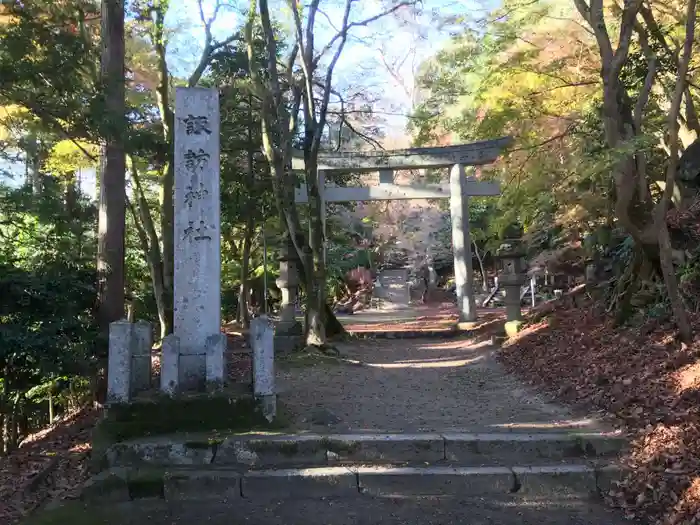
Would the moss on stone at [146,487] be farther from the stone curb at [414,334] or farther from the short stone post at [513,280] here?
the stone curb at [414,334]

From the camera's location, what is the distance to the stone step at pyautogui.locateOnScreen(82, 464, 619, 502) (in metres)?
4.28

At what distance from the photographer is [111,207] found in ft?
24.1

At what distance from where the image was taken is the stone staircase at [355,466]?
4.31 m

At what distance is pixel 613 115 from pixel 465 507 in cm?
450

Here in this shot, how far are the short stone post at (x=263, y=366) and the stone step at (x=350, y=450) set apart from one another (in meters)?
0.46

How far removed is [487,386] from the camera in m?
8.05

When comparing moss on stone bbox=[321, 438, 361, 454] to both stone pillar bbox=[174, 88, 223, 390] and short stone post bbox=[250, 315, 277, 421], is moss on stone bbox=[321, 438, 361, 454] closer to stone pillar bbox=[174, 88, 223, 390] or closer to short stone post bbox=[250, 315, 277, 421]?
short stone post bbox=[250, 315, 277, 421]

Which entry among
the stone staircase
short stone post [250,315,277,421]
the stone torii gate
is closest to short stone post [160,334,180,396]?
the stone staircase

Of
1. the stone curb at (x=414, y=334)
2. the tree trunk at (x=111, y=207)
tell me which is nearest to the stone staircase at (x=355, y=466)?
the tree trunk at (x=111, y=207)

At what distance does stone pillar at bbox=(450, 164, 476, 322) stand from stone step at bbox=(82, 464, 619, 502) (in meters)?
11.9

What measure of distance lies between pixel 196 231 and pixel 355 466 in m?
2.74

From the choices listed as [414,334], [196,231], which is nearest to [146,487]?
[196,231]

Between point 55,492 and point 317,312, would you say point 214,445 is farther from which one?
point 317,312

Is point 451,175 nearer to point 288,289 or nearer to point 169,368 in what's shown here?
point 288,289
